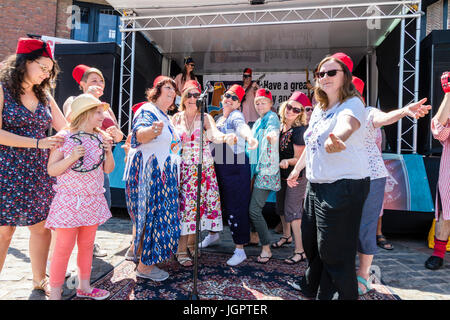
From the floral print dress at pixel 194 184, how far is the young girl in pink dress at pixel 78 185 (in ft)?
3.04

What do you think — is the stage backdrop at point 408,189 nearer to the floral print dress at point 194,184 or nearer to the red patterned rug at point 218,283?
the red patterned rug at point 218,283

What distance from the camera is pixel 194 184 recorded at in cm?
304

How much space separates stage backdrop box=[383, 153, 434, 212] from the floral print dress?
2872 mm

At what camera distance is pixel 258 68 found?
9.19 m

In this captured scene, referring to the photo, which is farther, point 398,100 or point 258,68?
point 258,68

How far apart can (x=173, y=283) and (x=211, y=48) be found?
24.0ft

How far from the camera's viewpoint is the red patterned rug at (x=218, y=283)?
96.8 inches

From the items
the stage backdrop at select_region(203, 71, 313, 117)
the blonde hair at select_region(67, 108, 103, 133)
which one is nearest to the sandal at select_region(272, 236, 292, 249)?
the blonde hair at select_region(67, 108, 103, 133)

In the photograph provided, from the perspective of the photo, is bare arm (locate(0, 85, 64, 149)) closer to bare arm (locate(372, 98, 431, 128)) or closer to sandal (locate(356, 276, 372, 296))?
bare arm (locate(372, 98, 431, 128))

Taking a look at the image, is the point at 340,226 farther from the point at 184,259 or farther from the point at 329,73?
the point at 184,259

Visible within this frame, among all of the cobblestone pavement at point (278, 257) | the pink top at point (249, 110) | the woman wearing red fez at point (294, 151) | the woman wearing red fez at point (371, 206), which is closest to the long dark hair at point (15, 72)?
the cobblestone pavement at point (278, 257)
